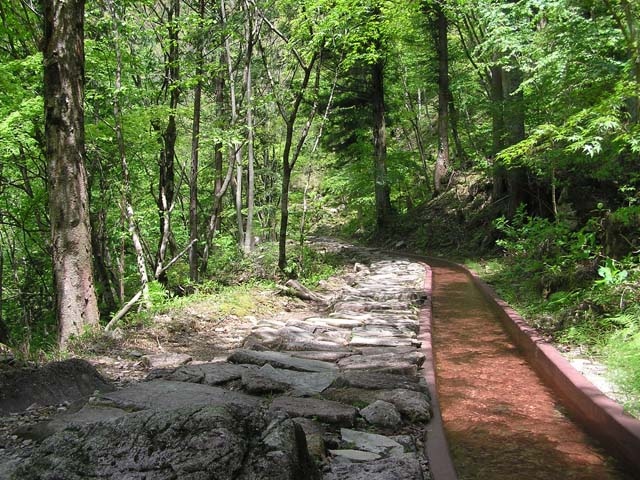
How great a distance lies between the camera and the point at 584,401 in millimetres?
4176

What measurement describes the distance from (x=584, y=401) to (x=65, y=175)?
20.1 feet

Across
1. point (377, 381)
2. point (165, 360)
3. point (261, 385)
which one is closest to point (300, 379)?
point (261, 385)

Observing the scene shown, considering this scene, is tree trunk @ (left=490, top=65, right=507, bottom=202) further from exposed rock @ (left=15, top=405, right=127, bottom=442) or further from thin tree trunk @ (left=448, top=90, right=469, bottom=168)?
exposed rock @ (left=15, top=405, right=127, bottom=442)

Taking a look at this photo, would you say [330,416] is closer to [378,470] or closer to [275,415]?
[378,470]

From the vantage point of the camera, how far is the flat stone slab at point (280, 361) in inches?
193

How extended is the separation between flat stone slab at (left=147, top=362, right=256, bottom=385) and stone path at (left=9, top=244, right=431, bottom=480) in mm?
11

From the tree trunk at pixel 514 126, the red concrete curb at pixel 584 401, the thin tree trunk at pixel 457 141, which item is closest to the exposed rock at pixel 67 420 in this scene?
the red concrete curb at pixel 584 401

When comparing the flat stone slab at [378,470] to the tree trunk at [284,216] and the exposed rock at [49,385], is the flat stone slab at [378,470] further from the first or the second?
the tree trunk at [284,216]

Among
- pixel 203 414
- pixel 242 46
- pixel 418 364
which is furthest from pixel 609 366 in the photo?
pixel 242 46

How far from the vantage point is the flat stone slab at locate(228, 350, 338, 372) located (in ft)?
16.1

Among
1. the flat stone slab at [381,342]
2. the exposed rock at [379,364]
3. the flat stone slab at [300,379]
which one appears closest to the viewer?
the flat stone slab at [300,379]

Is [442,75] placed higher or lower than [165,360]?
higher

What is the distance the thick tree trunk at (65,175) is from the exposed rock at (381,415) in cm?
399

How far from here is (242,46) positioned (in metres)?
14.1
